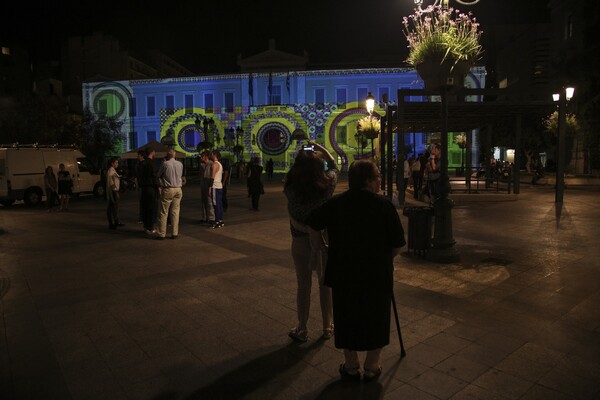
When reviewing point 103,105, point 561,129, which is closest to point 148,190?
point 561,129

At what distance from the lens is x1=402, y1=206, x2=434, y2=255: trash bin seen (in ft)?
23.5

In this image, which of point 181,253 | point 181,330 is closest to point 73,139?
point 181,253

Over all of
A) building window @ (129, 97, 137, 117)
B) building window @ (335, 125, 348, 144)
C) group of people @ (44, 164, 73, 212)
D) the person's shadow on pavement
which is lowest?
the person's shadow on pavement

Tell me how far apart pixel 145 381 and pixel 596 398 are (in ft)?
10.4

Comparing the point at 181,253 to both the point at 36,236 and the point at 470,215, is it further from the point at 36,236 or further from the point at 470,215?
the point at 470,215

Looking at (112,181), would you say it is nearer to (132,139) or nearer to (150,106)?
(150,106)

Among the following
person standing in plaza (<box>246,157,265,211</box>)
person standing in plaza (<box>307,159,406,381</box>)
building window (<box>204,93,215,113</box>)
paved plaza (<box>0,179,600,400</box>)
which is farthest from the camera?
building window (<box>204,93,215,113</box>)

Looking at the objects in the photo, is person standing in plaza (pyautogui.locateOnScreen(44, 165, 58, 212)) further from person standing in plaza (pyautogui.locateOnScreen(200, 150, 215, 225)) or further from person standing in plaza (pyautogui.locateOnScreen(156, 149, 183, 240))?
person standing in plaza (pyautogui.locateOnScreen(156, 149, 183, 240))

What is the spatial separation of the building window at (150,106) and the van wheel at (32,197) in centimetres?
3744

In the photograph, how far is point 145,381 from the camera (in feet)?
11.3

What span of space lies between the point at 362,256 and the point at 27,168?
17.4 metres

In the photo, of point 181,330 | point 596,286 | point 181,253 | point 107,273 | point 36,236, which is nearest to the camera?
point 181,330

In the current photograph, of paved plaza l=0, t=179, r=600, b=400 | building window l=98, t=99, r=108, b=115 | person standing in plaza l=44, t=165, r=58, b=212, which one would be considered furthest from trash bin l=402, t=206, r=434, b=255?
building window l=98, t=99, r=108, b=115

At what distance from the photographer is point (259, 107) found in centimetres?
4659
